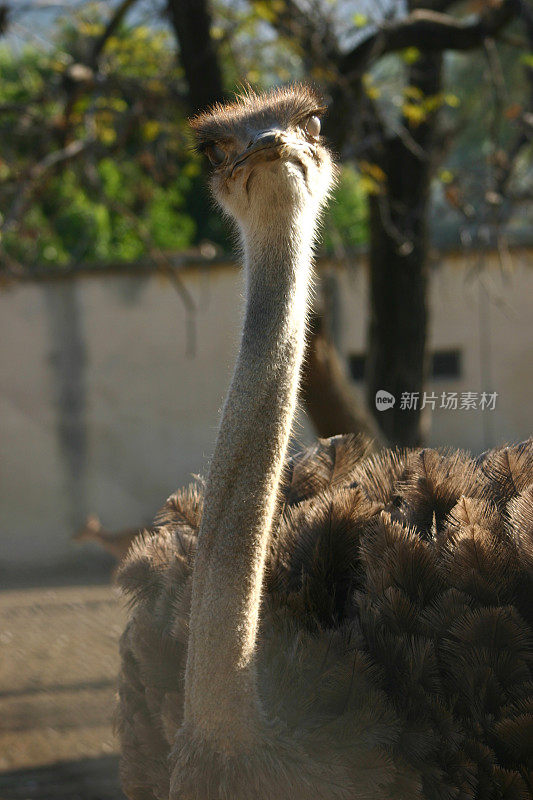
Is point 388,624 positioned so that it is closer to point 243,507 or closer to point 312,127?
point 243,507

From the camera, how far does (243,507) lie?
5.30ft

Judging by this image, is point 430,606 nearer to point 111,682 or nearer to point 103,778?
point 103,778

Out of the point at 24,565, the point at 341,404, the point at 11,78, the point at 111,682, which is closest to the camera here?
the point at 341,404

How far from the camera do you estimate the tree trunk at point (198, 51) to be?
166 inches

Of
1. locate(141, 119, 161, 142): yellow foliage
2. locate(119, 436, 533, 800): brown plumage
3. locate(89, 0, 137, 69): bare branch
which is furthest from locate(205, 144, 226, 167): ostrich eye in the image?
locate(141, 119, 161, 142): yellow foliage

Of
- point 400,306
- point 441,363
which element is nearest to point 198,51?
point 400,306

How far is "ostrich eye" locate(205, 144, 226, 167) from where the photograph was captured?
1.79 meters

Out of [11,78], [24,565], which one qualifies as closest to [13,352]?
[24,565]

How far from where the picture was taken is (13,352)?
7.55 meters

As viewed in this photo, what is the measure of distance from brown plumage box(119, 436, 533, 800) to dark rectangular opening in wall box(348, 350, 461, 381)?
5034mm

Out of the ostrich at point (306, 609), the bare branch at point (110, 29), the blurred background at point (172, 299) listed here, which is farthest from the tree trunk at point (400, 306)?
the ostrich at point (306, 609)

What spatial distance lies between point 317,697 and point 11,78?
12.9 m

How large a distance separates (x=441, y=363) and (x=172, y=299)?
2116 mm

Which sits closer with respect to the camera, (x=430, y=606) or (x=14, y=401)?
(x=430, y=606)
